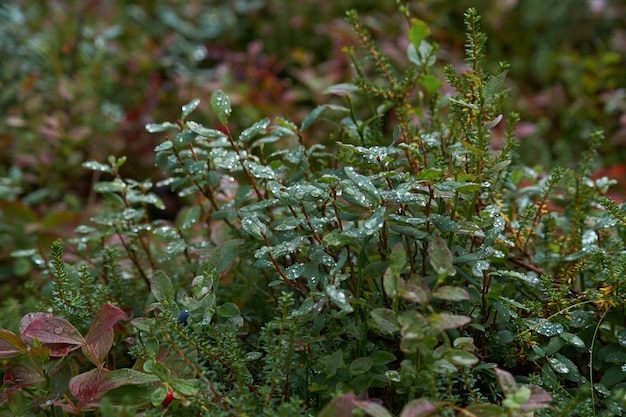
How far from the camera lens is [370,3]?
136 inches

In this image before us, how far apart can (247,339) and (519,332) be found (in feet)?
1.61

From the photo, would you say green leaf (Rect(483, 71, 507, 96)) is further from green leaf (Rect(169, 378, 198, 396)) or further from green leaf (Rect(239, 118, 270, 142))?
green leaf (Rect(169, 378, 198, 396))

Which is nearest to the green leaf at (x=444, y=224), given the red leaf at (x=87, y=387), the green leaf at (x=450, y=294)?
the green leaf at (x=450, y=294)

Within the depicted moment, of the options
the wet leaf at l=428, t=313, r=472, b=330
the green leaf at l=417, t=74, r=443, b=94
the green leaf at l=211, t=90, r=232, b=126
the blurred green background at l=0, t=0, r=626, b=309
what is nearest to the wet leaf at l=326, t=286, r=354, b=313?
the wet leaf at l=428, t=313, r=472, b=330

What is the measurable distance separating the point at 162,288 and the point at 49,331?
186mm

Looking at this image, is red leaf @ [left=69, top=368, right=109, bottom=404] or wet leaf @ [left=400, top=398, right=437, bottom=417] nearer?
wet leaf @ [left=400, top=398, right=437, bottom=417]

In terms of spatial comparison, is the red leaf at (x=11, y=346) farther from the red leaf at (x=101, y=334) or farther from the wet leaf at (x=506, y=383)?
the wet leaf at (x=506, y=383)

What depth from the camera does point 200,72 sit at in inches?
125

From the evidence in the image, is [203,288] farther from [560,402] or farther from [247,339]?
[560,402]

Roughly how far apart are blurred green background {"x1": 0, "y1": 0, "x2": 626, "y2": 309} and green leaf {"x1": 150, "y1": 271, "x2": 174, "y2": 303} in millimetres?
933


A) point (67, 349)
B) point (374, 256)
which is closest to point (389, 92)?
point (374, 256)

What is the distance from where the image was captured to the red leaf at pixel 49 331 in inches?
41.2

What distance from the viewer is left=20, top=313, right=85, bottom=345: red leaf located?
1.05 m

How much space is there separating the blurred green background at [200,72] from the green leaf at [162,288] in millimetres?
933
